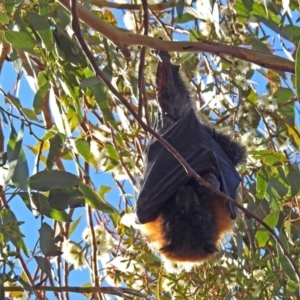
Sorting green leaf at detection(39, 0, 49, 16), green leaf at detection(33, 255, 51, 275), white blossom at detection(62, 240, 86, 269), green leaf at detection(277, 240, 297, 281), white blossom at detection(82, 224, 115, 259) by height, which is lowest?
green leaf at detection(33, 255, 51, 275)

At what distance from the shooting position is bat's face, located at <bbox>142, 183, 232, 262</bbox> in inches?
160

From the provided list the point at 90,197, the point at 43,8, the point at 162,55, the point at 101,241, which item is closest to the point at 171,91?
the point at 162,55

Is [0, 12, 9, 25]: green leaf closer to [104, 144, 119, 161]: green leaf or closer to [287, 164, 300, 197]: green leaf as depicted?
[104, 144, 119, 161]: green leaf

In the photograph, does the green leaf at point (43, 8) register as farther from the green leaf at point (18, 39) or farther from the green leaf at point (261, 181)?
the green leaf at point (261, 181)

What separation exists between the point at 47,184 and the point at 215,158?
1.32 meters

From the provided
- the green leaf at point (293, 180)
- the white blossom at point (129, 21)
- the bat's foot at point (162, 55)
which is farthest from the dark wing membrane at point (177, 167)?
the white blossom at point (129, 21)

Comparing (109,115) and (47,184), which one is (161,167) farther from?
(47,184)

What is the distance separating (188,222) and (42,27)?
1.58 m

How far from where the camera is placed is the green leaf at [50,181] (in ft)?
9.19

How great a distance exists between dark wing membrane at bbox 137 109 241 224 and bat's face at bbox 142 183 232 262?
11 cm

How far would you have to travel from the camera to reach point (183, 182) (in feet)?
13.2

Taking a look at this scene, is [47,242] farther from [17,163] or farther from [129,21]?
[129,21]

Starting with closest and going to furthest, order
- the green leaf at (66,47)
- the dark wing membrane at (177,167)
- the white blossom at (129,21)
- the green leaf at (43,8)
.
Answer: the green leaf at (43,8)
the green leaf at (66,47)
the dark wing membrane at (177,167)
the white blossom at (129,21)

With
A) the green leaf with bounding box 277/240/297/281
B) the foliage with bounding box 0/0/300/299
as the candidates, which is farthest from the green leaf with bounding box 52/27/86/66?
the green leaf with bounding box 277/240/297/281
